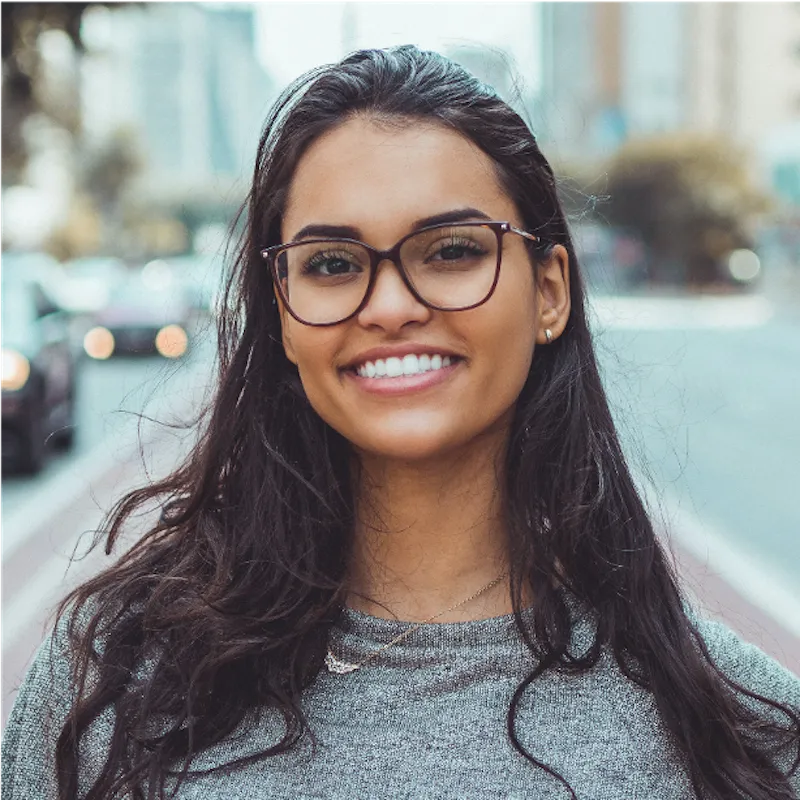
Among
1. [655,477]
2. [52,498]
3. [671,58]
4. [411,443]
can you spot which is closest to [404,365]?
[411,443]

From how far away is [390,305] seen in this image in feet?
6.04

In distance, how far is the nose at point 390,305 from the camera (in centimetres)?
184

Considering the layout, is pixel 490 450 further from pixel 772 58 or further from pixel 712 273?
pixel 772 58

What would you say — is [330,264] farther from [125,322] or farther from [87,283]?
[87,283]

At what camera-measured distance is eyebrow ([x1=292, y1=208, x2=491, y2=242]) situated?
73.2 inches

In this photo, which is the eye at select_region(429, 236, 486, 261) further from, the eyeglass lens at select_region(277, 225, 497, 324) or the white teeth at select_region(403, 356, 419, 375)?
the white teeth at select_region(403, 356, 419, 375)

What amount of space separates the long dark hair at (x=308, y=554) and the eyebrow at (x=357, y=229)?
11 cm

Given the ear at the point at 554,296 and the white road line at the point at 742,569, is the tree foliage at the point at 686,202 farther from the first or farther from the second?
the ear at the point at 554,296

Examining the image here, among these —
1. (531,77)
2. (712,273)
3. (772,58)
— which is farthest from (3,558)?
(772,58)

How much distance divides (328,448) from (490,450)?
0.28m

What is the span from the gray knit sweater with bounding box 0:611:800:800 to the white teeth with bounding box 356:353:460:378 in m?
0.40

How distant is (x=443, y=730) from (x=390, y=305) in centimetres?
61

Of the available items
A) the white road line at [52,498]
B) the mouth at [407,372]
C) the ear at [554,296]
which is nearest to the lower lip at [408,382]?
the mouth at [407,372]

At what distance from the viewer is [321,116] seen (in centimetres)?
197
